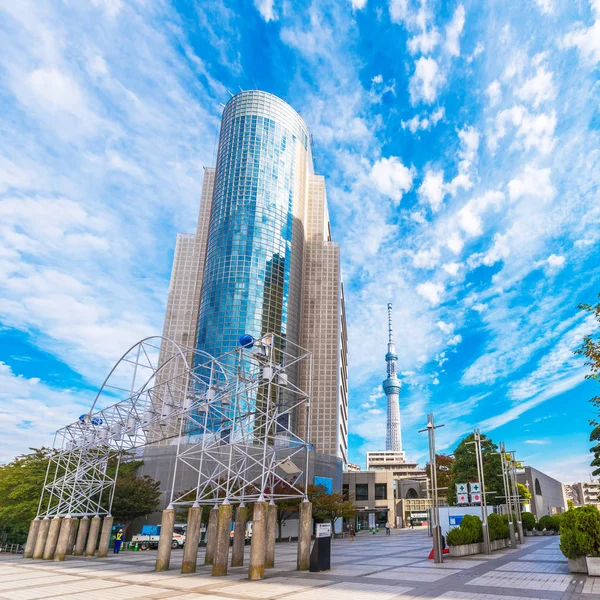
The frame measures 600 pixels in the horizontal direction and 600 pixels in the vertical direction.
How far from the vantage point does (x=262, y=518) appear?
20.1 meters

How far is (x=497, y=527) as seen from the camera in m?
31.0

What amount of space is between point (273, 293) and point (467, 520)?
6519cm

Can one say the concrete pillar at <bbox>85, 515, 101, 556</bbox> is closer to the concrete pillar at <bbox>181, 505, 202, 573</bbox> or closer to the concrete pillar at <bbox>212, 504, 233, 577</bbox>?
the concrete pillar at <bbox>181, 505, 202, 573</bbox>

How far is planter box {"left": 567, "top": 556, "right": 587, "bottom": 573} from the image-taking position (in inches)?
729

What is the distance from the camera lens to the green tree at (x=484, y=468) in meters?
53.2

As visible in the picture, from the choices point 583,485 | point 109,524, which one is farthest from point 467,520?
point 583,485

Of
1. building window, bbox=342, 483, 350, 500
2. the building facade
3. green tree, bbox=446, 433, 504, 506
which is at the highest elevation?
the building facade

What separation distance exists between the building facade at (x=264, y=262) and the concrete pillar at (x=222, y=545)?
61745 millimetres

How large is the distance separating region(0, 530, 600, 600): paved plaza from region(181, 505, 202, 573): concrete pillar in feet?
1.93

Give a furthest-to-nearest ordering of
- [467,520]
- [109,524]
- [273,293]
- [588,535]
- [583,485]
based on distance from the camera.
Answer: [583,485] < [273,293] < [109,524] < [467,520] < [588,535]

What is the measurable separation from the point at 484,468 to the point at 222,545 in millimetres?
42334

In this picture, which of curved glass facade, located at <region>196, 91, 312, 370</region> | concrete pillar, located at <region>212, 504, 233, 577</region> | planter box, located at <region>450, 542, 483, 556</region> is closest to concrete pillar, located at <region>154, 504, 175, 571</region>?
concrete pillar, located at <region>212, 504, 233, 577</region>

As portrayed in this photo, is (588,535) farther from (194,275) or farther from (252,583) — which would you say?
(194,275)

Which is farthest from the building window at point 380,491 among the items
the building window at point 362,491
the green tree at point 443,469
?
the green tree at point 443,469
